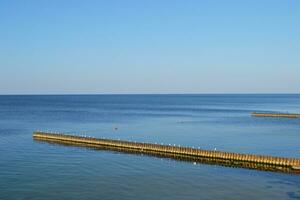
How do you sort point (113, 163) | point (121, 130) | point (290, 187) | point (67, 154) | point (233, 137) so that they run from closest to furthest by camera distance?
point (290, 187) < point (113, 163) < point (67, 154) < point (233, 137) < point (121, 130)

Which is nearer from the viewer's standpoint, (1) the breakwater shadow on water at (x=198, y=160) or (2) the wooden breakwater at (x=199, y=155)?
(1) the breakwater shadow on water at (x=198, y=160)

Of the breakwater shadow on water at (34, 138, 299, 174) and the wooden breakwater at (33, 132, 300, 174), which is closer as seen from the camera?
the breakwater shadow on water at (34, 138, 299, 174)

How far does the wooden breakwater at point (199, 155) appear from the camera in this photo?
193ft

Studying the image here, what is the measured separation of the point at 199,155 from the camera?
2625 inches

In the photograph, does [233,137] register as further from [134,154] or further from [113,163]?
[113,163]

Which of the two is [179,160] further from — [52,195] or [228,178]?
[52,195]

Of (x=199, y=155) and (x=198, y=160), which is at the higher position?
(x=199, y=155)

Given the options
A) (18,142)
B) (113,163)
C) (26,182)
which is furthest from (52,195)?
(18,142)

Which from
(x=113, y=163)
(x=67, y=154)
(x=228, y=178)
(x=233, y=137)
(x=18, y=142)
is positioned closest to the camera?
(x=228, y=178)

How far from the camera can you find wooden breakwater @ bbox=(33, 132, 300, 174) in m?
58.8

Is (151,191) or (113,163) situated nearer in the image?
(151,191)

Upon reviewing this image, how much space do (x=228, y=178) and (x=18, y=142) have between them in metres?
45.9

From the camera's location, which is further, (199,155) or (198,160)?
(199,155)

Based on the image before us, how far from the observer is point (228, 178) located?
51.4 m
